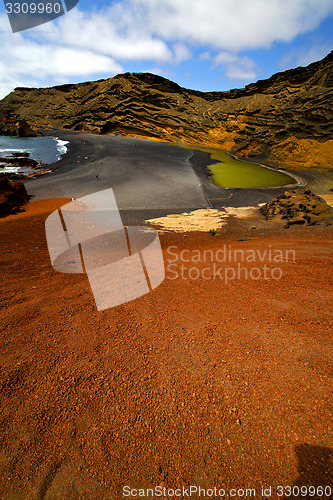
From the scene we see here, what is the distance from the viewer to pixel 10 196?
891 centimetres

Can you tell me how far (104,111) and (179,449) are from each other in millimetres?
45115

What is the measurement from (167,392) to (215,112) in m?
35.2

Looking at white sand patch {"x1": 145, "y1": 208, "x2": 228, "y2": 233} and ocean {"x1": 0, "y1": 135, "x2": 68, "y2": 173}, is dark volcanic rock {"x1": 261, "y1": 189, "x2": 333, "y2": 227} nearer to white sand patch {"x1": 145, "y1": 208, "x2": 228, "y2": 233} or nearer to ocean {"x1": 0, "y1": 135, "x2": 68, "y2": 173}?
white sand patch {"x1": 145, "y1": 208, "x2": 228, "y2": 233}

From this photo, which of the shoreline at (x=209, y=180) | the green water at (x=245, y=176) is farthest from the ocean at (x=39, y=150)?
the green water at (x=245, y=176)

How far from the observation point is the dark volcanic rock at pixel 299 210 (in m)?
7.30

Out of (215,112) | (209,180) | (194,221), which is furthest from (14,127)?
(194,221)

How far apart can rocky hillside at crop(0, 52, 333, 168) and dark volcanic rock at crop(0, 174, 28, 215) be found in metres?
23.3

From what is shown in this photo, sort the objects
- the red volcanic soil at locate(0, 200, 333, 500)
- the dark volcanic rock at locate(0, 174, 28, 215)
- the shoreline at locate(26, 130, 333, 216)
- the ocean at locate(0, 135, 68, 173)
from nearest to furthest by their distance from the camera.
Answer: the red volcanic soil at locate(0, 200, 333, 500) < the dark volcanic rock at locate(0, 174, 28, 215) < the shoreline at locate(26, 130, 333, 216) < the ocean at locate(0, 135, 68, 173)

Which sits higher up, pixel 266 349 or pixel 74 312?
pixel 74 312

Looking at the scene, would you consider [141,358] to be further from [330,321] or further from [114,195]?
[114,195]

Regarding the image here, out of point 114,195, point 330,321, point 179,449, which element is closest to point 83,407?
point 179,449

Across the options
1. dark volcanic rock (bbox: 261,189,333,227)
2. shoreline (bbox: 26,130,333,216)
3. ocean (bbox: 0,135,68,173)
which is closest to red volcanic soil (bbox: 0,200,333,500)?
dark volcanic rock (bbox: 261,189,333,227)

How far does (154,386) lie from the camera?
188cm

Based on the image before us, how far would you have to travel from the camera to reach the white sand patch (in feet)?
27.0
